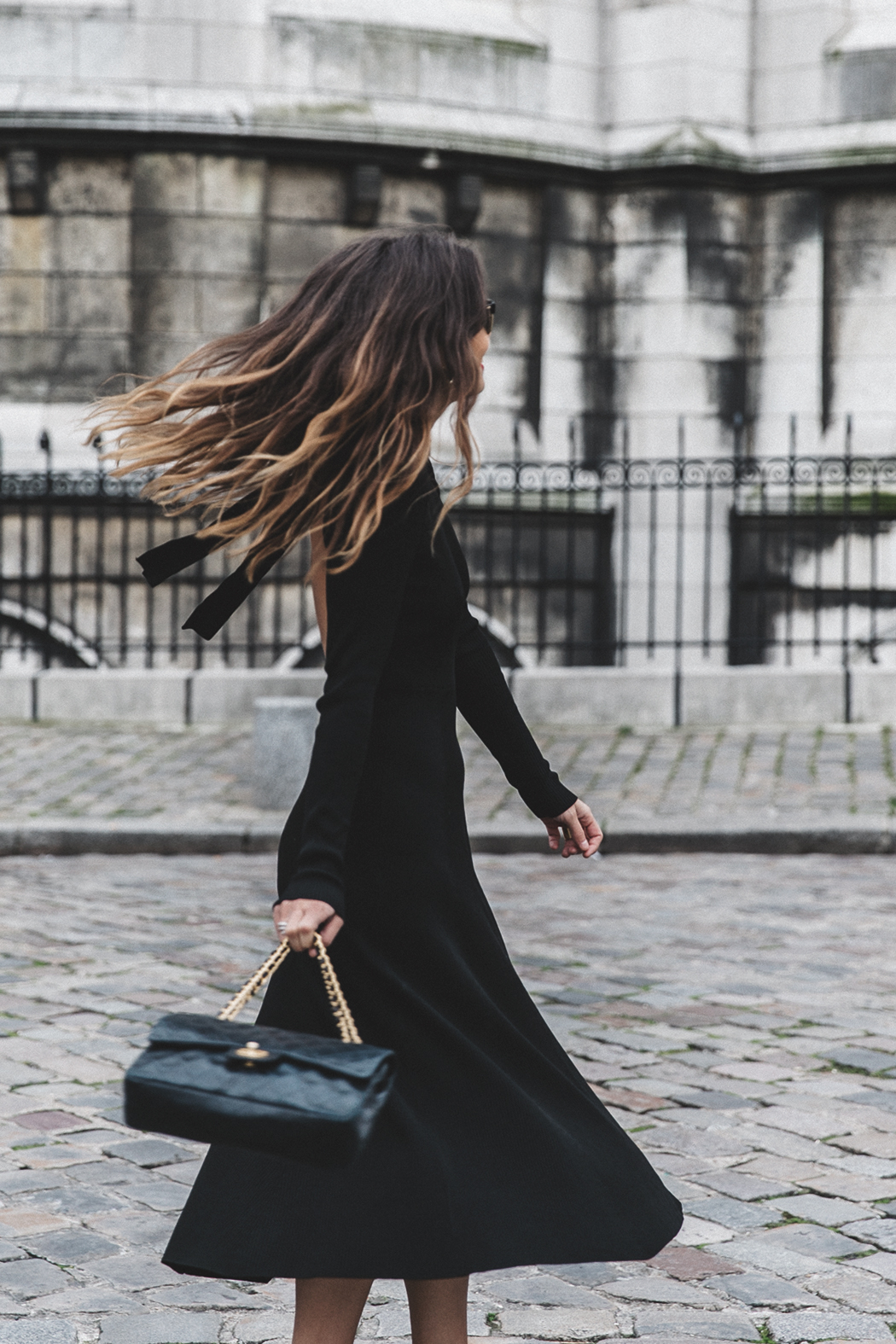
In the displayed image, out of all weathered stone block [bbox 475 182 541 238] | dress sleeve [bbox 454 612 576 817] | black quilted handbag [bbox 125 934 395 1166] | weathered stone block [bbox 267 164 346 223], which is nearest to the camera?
black quilted handbag [bbox 125 934 395 1166]

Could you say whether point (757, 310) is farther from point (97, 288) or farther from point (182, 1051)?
point (182, 1051)

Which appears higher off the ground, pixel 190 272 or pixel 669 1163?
pixel 190 272

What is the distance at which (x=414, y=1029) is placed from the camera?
239 cm

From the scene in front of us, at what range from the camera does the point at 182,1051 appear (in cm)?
208

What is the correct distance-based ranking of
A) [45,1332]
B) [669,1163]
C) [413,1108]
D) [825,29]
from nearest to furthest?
[413,1108]
[45,1332]
[669,1163]
[825,29]

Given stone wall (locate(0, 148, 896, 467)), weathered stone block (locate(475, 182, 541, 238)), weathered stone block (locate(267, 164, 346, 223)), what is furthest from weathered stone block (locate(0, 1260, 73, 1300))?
weathered stone block (locate(475, 182, 541, 238))

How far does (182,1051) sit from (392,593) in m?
0.69

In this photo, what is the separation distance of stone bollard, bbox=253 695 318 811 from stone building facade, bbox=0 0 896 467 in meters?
4.84

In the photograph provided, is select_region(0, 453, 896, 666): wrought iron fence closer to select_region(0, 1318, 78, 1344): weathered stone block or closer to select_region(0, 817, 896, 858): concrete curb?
select_region(0, 817, 896, 858): concrete curb

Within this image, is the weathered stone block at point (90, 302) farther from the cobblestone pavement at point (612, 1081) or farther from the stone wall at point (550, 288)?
the cobblestone pavement at point (612, 1081)

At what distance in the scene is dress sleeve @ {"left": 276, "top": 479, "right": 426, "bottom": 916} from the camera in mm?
2297

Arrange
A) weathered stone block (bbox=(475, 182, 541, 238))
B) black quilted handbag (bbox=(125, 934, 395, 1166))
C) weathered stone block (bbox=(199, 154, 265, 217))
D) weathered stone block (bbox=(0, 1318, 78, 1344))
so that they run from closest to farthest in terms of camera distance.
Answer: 1. black quilted handbag (bbox=(125, 934, 395, 1166))
2. weathered stone block (bbox=(0, 1318, 78, 1344))
3. weathered stone block (bbox=(199, 154, 265, 217))
4. weathered stone block (bbox=(475, 182, 541, 238))

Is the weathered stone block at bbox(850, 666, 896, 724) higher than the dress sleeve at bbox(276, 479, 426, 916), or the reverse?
the dress sleeve at bbox(276, 479, 426, 916)

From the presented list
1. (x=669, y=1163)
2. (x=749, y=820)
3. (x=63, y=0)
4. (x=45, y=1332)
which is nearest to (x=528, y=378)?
(x=63, y=0)
